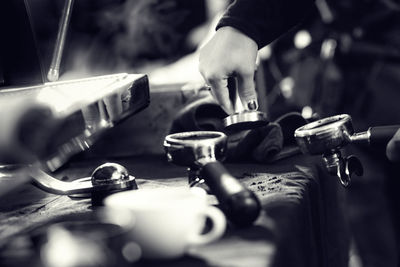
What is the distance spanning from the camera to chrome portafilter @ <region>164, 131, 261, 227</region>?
80cm

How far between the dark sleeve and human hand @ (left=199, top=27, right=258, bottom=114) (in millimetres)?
31

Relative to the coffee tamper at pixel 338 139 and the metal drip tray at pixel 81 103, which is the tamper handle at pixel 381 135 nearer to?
the coffee tamper at pixel 338 139

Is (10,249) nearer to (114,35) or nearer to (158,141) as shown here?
(158,141)

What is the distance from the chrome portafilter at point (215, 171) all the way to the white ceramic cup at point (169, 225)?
73mm

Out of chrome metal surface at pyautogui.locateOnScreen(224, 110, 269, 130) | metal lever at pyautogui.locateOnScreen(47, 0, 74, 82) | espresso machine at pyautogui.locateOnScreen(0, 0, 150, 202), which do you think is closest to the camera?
espresso machine at pyautogui.locateOnScreen(0, 0, 150, 202)

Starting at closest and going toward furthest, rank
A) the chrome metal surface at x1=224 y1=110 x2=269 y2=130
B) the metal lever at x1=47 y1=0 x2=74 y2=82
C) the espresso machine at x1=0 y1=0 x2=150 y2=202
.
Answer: the espresso machine at x1=0 y1=0 x2=150 y2=202
the chrome metal surface at x1=224 y1=110 x2=269 y2=130
the metal lever at x1=47 y1=0 x2=74 y2=82

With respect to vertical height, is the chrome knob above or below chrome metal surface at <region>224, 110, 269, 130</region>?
below

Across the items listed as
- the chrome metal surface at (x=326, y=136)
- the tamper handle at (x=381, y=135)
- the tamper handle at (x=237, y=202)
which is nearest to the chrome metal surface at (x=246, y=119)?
the chrome metal surface at (x=326, y=136)

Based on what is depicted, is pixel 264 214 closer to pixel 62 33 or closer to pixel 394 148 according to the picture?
pixel 394 148

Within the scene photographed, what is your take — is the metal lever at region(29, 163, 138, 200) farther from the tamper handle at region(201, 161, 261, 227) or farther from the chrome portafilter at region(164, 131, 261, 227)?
the tamper handle at region(201, 161, 261, 227)

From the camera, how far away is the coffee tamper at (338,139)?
1.09 metres

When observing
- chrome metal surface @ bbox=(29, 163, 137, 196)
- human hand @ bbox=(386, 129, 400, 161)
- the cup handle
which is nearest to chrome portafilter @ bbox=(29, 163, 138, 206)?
chrome metal surface @ bbox=(29, 163, 137, 196)

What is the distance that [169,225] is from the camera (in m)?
0.70

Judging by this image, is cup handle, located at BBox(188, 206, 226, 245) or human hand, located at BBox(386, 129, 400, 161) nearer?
cup handle, located at BBox(188, 206, 226, 245)
